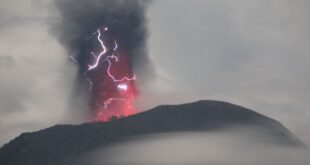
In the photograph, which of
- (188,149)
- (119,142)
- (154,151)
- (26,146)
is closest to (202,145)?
(188,149)

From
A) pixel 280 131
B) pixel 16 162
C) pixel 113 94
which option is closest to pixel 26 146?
pixel 16 162

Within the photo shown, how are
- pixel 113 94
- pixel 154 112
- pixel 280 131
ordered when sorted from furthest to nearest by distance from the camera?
pixel 280 131
pixel 154 112
pixel 113 94

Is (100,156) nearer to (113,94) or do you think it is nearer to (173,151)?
(113,94)

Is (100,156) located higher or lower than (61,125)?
lower

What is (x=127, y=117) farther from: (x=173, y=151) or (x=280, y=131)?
(x=280, y=131)

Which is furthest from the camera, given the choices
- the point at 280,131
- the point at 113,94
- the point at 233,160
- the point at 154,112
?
the point at 280,131

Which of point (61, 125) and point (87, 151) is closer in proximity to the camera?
point (87, 151)
